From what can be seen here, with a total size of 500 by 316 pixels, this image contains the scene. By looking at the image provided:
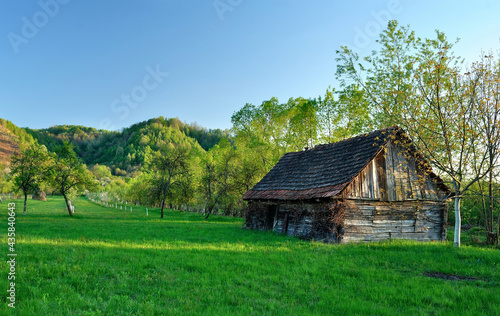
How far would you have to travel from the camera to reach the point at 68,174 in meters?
29.6

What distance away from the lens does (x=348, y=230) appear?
49.7 feet

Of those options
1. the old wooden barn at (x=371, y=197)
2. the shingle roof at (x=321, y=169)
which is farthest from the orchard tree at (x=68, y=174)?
the old wooden barn at (x=371, y=197)

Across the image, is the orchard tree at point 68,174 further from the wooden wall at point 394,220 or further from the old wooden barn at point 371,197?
the wooden wall at point 394,220

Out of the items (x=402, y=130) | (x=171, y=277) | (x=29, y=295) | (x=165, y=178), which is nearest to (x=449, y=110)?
(x=402, y=130)

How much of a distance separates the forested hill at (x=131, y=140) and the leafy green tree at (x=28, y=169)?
10459 cm

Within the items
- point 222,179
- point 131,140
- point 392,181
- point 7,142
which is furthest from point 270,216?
point 131,140

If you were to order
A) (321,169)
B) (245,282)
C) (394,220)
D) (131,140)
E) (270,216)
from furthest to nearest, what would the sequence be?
1. (131,140)
2. (270,216)
3. (321,169)
4. (394,220)
5. (245,282)

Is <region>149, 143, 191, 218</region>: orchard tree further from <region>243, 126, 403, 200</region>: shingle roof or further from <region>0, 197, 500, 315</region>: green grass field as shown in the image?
<region>0, 197, 500, 315</region>: green grass field

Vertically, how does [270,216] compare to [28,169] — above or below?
below

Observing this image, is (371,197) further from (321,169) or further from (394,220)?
(321,169)

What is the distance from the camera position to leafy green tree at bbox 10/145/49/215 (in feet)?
92.5

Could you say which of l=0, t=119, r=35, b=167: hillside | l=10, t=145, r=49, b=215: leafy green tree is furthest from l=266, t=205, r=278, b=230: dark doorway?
l=0, t=119, r=35, b=167: hillside

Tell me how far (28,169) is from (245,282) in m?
29.2

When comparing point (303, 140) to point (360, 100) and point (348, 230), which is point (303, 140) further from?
point (348, 230)
